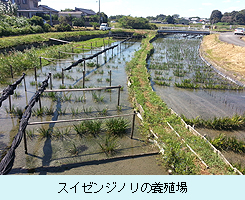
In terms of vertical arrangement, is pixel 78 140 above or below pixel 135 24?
below

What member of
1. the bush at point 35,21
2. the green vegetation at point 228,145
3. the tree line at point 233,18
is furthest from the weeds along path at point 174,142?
the tree line at point 233,18

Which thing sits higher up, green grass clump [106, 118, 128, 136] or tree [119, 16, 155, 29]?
tree [119, 16, 155, 29]

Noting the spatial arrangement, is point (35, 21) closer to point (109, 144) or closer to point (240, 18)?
point (109, 144)

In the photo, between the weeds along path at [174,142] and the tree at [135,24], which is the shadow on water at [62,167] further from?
the tree at [135,24]

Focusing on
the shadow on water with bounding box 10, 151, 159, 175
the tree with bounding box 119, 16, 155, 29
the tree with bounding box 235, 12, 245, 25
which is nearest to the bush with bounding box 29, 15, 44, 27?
the tree with bounding box 119, 16, 155, 29

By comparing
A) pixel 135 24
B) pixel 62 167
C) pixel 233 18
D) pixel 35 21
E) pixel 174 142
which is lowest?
pixel 62 167

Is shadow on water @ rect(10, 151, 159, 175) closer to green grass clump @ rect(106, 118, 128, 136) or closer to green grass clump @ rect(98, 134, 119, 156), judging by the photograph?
green grass clump @ rect(98, 134, 119, 156)

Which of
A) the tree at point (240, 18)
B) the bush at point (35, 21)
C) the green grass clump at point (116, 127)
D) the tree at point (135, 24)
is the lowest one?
the green grass clump at point (116, 127)

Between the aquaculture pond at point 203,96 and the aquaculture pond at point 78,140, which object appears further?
the aquaculture pond at point 203,96

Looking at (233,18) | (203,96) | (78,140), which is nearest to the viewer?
(78,140)

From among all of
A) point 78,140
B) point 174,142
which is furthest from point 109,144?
point 174,142

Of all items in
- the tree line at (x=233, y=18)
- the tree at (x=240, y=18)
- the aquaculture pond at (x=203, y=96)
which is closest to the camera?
the aquaculture pond at (x=203, y=96)

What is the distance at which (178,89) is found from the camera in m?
12.5

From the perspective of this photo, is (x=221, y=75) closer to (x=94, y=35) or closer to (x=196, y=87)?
(x=196, y=87)
